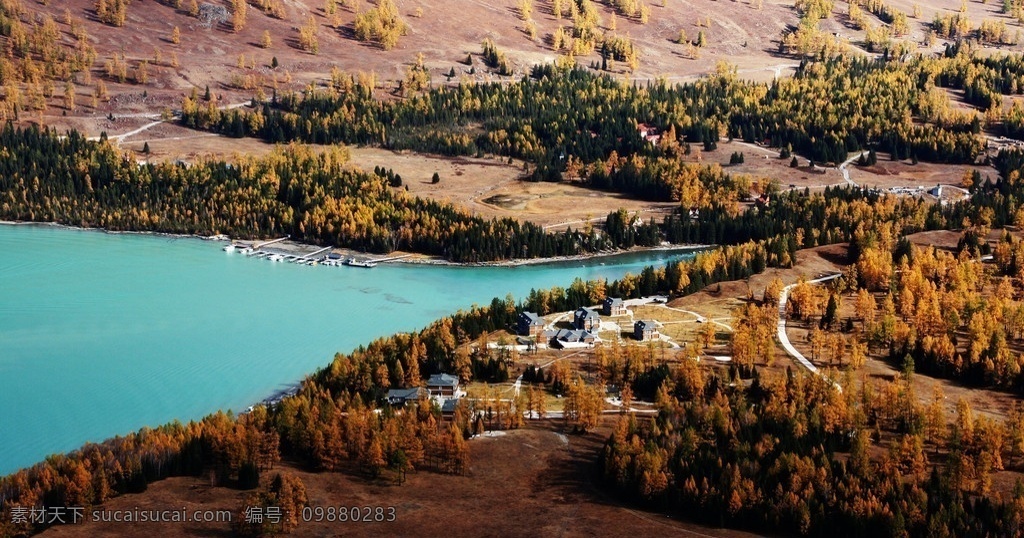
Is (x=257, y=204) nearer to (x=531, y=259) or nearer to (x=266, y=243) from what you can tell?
(x=266, y=243)

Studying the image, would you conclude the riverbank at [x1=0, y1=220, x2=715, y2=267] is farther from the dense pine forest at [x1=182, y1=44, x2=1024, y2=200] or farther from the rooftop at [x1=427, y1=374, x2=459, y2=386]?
the rooftop at [x1=427, y1=374, x2=459, y2=386]

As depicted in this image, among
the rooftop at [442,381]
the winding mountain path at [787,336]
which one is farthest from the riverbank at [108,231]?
the rooftop at [442,381]

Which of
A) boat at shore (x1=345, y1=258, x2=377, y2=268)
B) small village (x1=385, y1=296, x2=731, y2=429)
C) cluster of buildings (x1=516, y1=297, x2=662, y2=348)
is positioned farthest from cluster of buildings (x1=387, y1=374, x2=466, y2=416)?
boat at shore (x1=345, y1=258, x2=377, y2=268)

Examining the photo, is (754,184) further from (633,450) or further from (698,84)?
(633,450)

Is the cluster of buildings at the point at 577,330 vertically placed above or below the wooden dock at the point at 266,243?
above

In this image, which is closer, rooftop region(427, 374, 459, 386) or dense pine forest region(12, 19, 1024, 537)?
dense pine forest region(12, 19, 1024, 537)

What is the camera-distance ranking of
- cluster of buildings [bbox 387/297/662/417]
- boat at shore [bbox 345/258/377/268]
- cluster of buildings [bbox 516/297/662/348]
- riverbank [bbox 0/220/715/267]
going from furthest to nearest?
riverbank [bbox 0/220/715/267]
boat at shore [bbox 345/258/377/268]
cluster of buildings [bbox 516/297/662/348]
cluster of buildings [bbox 387/297/662/417]

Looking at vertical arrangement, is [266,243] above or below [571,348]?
below

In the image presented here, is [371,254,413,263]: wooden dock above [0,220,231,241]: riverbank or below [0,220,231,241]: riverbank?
above

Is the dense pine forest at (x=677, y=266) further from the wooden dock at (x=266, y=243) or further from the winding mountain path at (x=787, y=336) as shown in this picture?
the wooden dock at (x=266, y=243)

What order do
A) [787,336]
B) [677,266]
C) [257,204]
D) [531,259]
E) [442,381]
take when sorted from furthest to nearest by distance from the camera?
[257,204] < [531,259] < [677,266] < [787,336] < [442,381]

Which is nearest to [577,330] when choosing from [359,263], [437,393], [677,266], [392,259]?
[437,393]

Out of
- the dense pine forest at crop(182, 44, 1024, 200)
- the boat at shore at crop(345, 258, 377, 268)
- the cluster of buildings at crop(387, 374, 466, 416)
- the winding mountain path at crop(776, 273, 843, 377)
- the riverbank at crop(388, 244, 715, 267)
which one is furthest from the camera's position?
the dense pine forest at crop(182, 44, 1024, 200)
